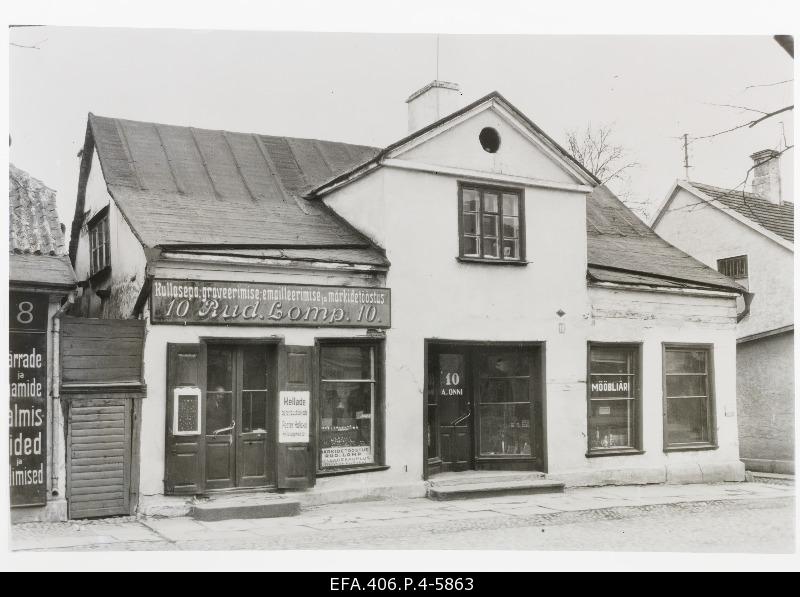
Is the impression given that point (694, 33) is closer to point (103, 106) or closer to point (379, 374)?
point (379, 374)

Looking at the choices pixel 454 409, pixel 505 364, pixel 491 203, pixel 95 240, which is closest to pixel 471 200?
pixel 491 203

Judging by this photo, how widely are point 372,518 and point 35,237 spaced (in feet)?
16.3

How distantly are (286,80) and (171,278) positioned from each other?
276 cm

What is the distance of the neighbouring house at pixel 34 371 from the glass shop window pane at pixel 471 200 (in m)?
5.33

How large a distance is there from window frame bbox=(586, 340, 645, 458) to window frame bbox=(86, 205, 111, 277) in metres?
6.94

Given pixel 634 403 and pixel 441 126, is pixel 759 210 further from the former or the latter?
pixel 441 126

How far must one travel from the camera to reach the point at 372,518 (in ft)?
34.4

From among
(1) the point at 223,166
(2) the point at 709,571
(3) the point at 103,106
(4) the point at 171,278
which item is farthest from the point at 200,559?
(1) the point at 223,166

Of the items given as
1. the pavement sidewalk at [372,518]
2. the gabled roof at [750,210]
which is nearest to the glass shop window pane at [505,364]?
the pavement sidewalk at [372,518]

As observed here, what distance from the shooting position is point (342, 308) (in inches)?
454

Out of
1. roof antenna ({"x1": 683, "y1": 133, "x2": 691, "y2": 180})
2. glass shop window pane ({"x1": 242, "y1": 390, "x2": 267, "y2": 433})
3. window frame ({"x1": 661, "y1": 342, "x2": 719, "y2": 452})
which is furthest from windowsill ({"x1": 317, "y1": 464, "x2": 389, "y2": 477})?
roof antenna ({"x1": 683, "y1": 133, "x2": 691, "y2": 180})

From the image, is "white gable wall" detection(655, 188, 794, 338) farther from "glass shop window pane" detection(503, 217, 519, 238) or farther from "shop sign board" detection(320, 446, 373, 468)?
"shop sign board" detection(320, 446, 373, 468)

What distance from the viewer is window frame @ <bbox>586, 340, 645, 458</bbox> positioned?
1321 cm

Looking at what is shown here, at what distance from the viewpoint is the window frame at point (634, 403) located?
43.3ft
